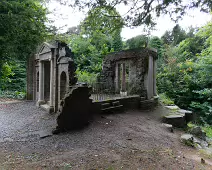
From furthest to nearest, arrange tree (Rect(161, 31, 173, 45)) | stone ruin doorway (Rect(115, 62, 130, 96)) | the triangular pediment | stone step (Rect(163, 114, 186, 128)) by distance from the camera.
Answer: tree (Rect(161, 31, 173, 45)) < stone ruin doorway (Rect(115, 62, 130, 96)) < the triangular pediment < stone step (Rect(163, 114, 186, 128))

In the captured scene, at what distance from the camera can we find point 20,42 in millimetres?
4121

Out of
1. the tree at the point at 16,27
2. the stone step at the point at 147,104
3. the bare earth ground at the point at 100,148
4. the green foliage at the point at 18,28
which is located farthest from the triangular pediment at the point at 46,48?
the stone step at the point at 147,104

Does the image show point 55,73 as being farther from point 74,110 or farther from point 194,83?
point 194,83

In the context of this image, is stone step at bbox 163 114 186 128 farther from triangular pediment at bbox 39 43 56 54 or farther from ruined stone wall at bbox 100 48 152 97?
triangular pediment at bbox 39 43 56 54

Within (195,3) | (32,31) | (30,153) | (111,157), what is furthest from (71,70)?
(195,3)

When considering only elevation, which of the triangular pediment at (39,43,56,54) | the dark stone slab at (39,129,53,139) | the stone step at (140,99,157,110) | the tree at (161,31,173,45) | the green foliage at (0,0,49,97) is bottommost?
the dark stone slab at (39,129,53,139)

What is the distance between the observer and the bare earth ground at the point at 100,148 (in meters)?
3.87

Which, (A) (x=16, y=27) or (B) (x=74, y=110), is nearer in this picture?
(A) (x=16, y=27)

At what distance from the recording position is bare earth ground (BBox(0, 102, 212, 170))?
3.87 m

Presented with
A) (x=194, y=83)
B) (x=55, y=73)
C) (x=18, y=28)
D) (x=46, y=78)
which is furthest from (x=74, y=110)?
(x=194, y=83)

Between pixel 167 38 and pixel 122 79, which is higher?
pixel 167 38

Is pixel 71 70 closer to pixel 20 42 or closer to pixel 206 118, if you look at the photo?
pixel 20 42

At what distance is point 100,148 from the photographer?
15.2 feet

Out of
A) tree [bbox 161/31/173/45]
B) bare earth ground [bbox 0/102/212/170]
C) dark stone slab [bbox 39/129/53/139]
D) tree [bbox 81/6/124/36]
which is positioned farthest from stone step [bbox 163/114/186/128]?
tree [bbox 161/31/173/45]
